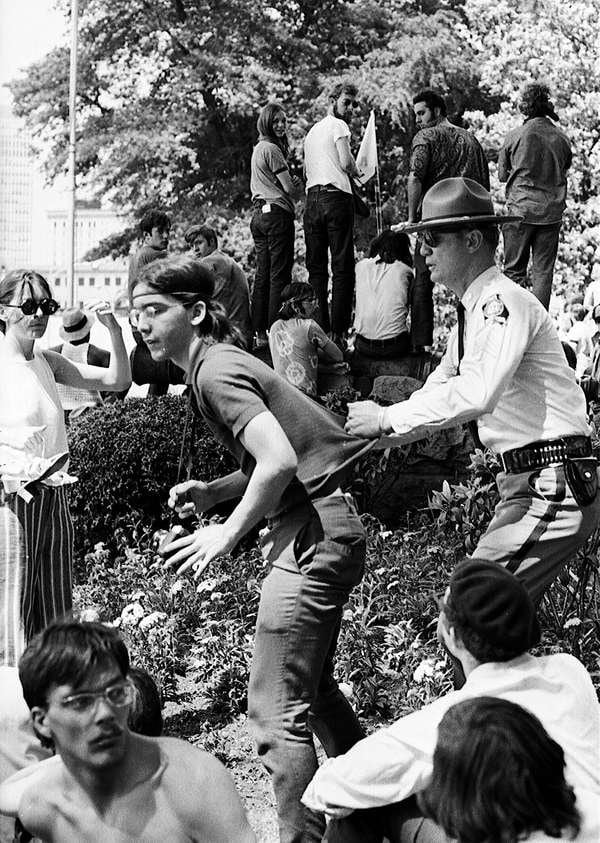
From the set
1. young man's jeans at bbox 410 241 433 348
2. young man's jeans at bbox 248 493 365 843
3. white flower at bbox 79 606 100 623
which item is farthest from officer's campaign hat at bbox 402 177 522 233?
young man's jeans at bbox 410 241 433 348

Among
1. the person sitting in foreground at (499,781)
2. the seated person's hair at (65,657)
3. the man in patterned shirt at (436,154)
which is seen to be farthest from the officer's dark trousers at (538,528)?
the man in patterned shirt at (436,154)

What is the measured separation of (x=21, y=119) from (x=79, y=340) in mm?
19880

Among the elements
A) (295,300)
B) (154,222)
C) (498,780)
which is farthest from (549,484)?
(154,222)

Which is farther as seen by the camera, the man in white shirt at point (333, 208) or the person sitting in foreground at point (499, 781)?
the man in white shirt at point (333, 208)

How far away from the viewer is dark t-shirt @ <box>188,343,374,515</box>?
140 inches

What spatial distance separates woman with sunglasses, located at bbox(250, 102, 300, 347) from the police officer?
20.3 ft

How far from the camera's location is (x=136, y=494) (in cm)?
850

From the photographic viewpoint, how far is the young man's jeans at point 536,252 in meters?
9.66

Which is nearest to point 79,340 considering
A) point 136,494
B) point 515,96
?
point 136,494

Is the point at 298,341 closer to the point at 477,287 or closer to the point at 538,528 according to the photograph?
the point at 477,287

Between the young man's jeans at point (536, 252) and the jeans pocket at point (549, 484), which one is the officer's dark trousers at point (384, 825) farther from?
the young man's jeans at point (536, 252)

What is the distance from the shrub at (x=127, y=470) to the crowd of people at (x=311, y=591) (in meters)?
2.87

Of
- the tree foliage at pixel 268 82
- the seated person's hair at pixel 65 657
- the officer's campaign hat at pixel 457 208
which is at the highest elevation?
the tree foliage at pixel 268 82

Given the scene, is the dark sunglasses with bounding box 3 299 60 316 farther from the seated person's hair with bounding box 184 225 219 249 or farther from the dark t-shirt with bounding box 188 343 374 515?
the seated person's hair with bounding box 184 225 219 249
